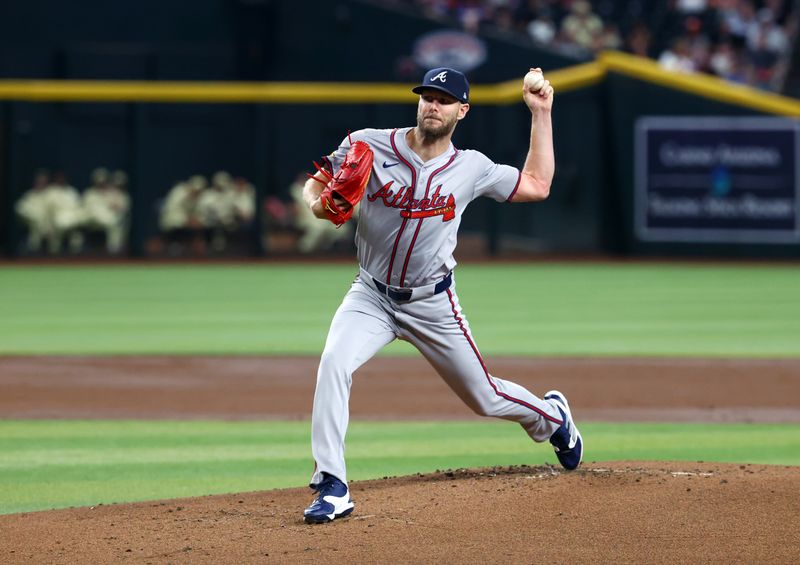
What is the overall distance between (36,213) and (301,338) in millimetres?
9630

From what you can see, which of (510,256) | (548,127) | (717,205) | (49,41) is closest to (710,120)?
(717,205)

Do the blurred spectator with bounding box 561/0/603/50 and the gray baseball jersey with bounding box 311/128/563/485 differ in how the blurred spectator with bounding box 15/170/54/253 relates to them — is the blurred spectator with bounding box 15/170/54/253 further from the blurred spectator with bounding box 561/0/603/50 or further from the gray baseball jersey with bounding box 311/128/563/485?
the gray baseball jersey with bounding box 311/128/563/485

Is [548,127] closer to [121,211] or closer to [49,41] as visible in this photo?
[121,211]

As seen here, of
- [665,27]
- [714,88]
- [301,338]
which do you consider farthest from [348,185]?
[665,27]

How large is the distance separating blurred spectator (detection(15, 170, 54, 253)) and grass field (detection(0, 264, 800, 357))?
986 mm

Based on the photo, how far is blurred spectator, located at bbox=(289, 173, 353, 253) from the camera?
68.1ft

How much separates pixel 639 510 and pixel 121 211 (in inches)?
635

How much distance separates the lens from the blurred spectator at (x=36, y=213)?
20.1m

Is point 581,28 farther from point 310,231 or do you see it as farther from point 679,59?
point 310,231

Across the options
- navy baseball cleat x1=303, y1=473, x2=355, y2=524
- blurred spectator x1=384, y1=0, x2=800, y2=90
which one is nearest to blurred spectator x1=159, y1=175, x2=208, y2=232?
blurred spectator x1=384, y1=0, x2=800, y2=90

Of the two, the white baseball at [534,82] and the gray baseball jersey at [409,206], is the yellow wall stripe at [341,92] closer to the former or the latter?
the white baseball at [534,82]

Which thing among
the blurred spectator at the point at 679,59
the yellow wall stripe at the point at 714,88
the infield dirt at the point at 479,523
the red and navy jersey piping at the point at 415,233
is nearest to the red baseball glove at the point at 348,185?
the red and navy jersey piping at the point at 415,233

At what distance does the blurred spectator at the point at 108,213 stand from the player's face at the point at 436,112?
50.9ft

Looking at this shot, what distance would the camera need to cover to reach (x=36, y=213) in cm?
2009
